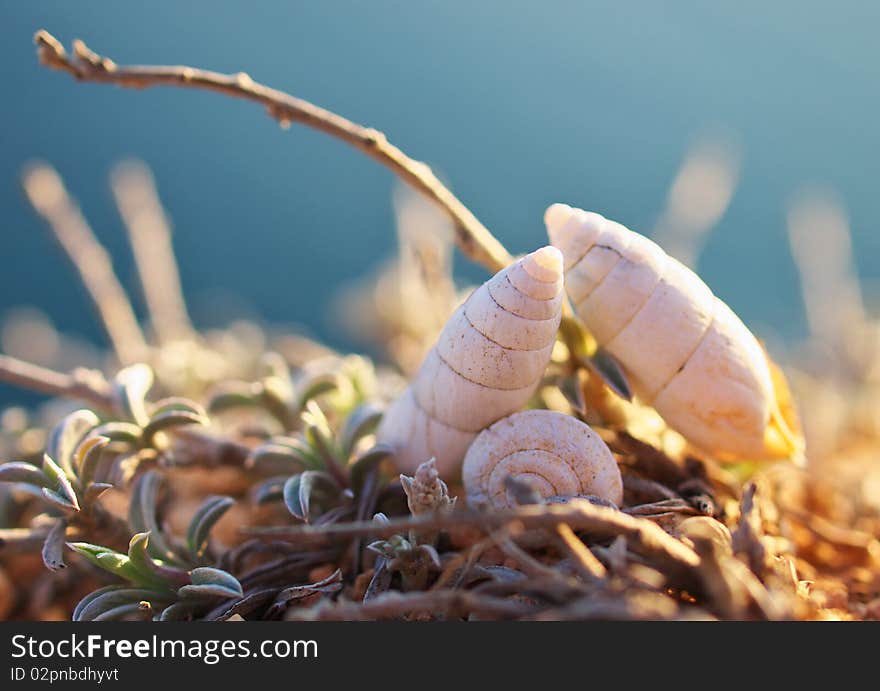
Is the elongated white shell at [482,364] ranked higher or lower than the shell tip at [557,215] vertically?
lower

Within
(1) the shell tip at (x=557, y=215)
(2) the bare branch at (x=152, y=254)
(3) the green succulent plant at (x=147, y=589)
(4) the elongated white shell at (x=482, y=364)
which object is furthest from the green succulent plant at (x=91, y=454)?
(2) the bare branch at (x=152, y=254)

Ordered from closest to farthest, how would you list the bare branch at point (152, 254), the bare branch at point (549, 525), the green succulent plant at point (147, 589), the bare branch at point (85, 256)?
the bare branch at point (549, 525)
the green succulent plant at point (147, 589)
the bare branch at point (85, 256)
the bare branch at point (152, 254)

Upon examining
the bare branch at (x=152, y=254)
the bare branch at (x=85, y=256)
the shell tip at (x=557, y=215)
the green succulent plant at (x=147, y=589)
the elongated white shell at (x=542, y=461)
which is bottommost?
the green succulent plant at (x=147, y=589)

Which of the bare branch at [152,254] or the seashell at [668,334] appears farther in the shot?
the bare branch at [152,254]

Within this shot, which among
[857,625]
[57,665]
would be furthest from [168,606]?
[857,625]

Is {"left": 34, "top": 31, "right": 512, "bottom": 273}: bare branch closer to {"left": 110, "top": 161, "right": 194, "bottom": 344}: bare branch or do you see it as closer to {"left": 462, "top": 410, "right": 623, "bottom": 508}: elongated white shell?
{"left": 462, "top": 410, "right": 623, "bottom": 508}: elongated white shell

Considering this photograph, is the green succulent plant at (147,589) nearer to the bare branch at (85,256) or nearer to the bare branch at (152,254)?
the bare branch at (85,256)

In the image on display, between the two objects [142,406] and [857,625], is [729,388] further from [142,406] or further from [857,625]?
[142,406]

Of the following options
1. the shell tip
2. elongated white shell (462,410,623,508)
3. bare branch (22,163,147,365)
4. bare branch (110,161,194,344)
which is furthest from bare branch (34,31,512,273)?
bare branch (110,161,194,344)

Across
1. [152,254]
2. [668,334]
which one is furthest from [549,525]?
[152,254]
